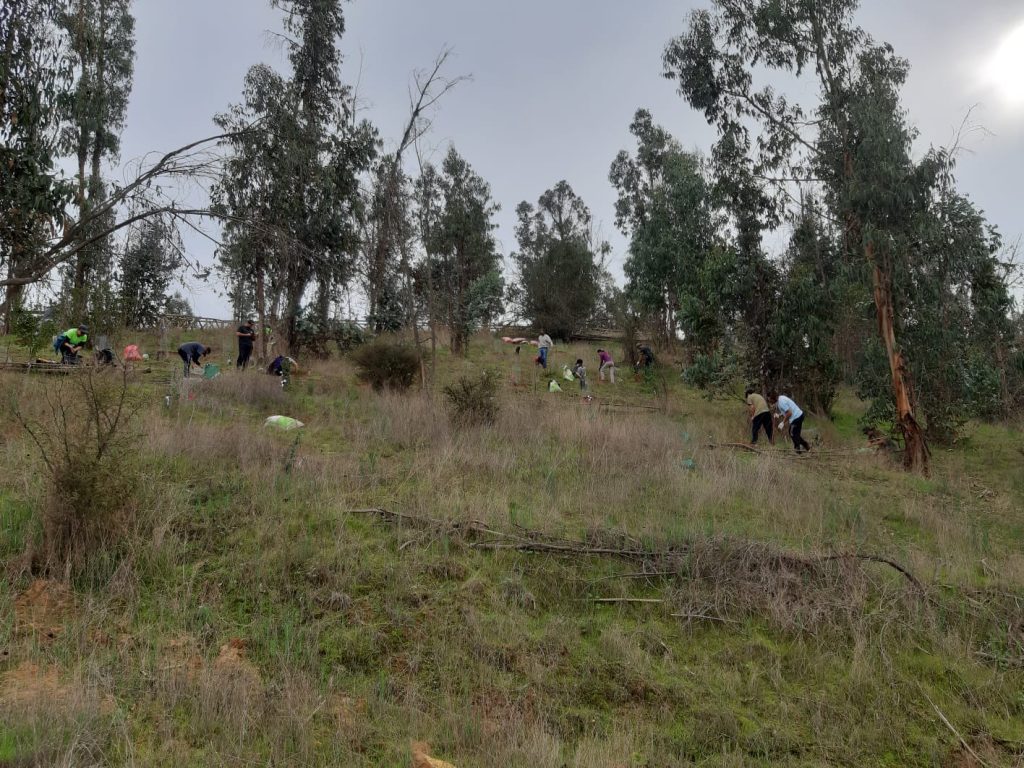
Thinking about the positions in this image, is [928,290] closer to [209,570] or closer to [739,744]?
[739,744]

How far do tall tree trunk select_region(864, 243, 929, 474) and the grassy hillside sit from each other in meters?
4.81

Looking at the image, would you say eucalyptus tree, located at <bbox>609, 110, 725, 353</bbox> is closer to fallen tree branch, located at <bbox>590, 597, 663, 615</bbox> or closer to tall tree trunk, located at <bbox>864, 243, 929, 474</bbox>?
tall tree trunk, located at <bbox>864, 243, 929, 474</bbox>

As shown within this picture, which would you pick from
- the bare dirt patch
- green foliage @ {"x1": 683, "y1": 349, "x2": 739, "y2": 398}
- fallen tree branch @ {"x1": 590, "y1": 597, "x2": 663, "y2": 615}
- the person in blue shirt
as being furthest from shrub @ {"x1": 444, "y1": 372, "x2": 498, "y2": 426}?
green foliage @ {"x1": 683, "y1": 349, "x2": 739, "y2": 398}

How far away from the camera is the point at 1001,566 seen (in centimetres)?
582

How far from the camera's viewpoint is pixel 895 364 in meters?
12.6

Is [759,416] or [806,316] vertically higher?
[806,316]

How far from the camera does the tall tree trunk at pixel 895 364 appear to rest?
474 inches

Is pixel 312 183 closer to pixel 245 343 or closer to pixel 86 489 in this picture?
pixel 245 343

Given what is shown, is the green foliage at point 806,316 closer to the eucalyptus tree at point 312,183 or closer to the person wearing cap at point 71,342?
the eucalyptus tree at point 312,183

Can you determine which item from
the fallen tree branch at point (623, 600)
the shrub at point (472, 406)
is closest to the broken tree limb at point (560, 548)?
the fallen tree branch at point (623, 600)

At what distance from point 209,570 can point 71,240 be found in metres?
4.82

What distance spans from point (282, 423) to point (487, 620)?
594 cm

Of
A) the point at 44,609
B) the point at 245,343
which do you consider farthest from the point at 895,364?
the point at 245,343

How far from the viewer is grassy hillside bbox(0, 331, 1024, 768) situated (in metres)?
3.20
